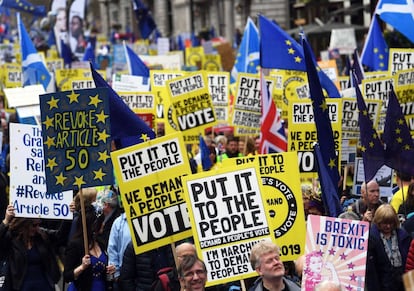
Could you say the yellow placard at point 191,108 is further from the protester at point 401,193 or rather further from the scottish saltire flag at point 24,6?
the scottish saltire flag at point 24,6

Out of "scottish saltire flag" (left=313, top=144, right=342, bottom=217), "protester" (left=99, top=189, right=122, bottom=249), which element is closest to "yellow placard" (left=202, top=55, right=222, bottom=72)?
"protester" (left=99, top=189, right=122, bottom=249)

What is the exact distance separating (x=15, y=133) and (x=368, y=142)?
10.3ft

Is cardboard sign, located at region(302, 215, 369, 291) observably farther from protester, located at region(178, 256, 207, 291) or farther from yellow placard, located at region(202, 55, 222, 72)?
yellow placard, located at region(202, 55, 222, 72)

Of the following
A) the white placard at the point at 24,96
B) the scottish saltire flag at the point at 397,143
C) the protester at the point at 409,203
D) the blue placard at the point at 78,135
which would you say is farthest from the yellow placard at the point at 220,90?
the blue placard at the point at 78,135

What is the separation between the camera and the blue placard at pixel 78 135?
9.88m

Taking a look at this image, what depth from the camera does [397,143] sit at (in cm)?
1138

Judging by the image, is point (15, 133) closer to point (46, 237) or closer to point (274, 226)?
point (46, 237)

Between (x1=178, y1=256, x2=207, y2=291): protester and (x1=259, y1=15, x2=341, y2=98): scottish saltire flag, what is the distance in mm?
7992

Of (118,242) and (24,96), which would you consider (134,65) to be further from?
(118,242)

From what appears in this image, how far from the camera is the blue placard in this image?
389 inches

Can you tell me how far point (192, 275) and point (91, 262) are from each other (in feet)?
7.10

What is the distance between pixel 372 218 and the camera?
10305 millimetres

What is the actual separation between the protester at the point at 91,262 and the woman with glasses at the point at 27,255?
0.29 m

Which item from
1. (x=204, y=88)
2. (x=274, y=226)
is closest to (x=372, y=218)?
(x=274, y=226)
